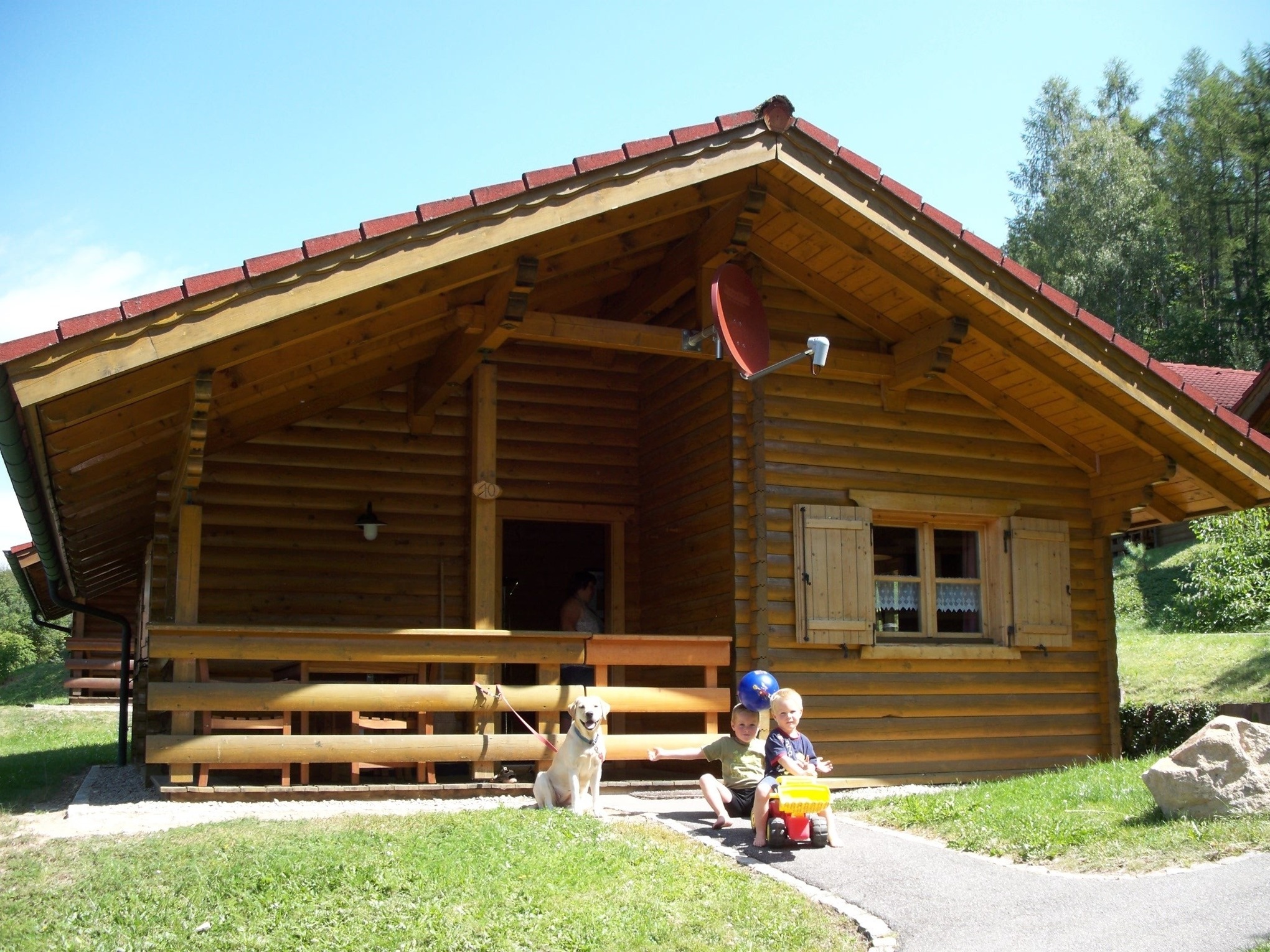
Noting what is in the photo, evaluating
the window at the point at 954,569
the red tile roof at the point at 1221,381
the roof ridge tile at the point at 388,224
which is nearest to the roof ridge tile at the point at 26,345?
the roof ridge tile at the point at 388,224

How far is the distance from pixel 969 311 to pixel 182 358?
19.9 feet

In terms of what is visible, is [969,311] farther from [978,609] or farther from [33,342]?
[33,342]

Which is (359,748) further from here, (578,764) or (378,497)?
(378,497)

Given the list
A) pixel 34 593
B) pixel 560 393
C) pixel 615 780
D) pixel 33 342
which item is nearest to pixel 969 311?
pixel 560 393

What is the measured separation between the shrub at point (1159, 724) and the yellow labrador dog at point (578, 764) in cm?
705

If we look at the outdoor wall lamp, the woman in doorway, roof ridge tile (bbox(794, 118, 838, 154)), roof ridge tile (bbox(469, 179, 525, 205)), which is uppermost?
roof ridge tile (bbox(794, 118, 838, 154))

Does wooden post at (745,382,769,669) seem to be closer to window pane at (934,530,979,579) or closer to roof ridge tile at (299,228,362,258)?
window pane at (934,530,979,579)

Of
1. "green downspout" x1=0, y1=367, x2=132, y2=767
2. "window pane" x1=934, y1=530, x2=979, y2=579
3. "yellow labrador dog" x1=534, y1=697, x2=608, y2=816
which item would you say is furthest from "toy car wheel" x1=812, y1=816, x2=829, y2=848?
"green downspout" x1=0, y1=367, x2=132, y2=767

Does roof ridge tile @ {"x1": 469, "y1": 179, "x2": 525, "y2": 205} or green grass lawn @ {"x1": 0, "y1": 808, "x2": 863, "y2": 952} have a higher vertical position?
roof ridge tile @ {"x1": 469, "y1": 179, "x2": 525, "y2": 205}

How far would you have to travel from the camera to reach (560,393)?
38.0 feet

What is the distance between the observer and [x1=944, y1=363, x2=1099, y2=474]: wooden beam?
35.6 feet

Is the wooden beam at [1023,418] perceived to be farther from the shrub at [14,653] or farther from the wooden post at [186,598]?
the shrub at [14,653]

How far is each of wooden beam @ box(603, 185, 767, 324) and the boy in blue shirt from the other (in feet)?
13.0

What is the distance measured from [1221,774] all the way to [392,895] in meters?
4.48
